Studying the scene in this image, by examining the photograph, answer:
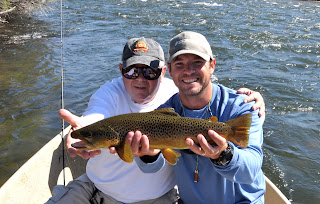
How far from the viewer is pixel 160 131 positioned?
2650 mm

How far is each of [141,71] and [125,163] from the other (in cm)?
102

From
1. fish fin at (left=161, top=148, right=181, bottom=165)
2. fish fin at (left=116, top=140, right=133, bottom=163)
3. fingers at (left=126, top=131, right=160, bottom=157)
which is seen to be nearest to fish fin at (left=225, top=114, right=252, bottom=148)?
fish fin at (left=161, top=148, right=181, bottom=165)

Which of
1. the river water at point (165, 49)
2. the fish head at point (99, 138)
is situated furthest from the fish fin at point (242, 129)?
the river water at point (165, 49)

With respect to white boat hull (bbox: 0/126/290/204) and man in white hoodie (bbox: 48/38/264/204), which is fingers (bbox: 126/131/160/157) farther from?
white boat hull (bbox: 0/126/290/204)

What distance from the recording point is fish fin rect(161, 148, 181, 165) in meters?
2.67

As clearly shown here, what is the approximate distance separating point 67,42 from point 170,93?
38.1 ft

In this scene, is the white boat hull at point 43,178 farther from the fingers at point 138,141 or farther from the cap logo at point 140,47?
the cap logo at point 140,47

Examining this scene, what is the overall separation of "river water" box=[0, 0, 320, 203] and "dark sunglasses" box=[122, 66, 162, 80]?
12.0 feet

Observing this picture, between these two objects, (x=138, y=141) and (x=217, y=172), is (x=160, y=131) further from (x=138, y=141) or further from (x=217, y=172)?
(x=217, y=172)

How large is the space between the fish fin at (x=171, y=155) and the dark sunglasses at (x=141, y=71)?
0.96 m

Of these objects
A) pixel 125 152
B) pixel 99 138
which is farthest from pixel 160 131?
pixel 99 138

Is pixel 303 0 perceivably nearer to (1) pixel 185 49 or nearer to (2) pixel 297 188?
(2) pixel 297 188

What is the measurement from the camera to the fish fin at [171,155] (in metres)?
2.67

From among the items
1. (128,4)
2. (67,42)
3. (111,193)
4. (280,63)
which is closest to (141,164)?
(111,193)
